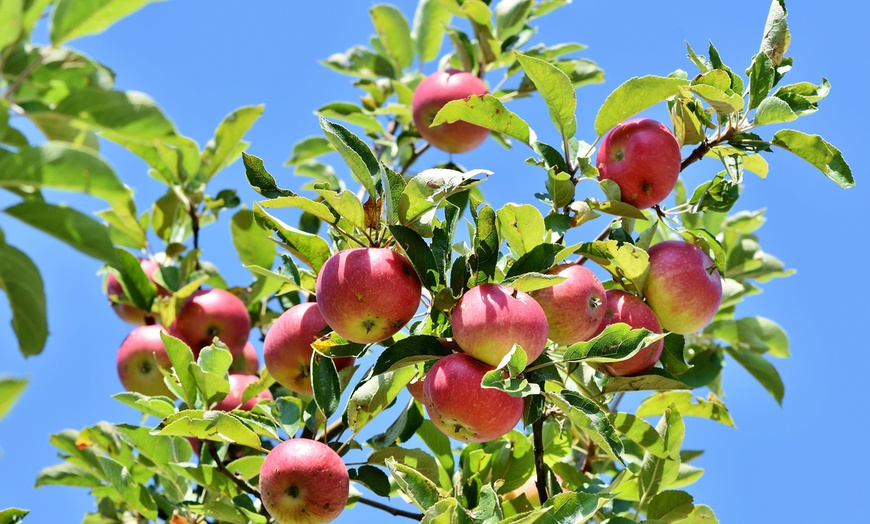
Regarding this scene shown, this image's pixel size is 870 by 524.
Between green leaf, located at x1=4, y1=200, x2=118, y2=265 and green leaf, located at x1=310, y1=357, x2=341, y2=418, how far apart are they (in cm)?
93

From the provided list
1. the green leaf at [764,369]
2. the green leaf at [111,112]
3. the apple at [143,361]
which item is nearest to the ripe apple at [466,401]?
the green leaf at [111,112]

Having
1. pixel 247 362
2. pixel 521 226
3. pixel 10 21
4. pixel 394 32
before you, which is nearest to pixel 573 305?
pixel 521 226

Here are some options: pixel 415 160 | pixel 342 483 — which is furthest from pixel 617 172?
pixel 415 160

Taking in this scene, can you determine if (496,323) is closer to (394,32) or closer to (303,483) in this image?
(303,483)

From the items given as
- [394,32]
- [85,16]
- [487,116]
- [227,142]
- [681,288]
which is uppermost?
[394,32]

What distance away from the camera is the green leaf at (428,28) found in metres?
4.12

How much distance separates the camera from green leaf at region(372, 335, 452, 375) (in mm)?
1945

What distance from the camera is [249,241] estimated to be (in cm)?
322

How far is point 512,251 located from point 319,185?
480 millimetres

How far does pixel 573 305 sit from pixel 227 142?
5.37 ft

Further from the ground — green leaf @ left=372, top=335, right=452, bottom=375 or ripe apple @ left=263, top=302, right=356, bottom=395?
ripe apple @ left=263, top=302, right=356, bottom=395

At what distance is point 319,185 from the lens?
210 centimetres

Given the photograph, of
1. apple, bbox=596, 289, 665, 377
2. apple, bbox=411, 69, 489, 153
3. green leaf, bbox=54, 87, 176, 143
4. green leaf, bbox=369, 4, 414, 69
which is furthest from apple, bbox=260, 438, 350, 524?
green leaf, bbox=369, 4, 414, 69

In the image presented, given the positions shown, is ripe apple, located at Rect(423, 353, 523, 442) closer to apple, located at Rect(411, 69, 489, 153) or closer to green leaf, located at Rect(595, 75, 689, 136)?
green leaf, located at Rect(595, 75, 689, 136)
